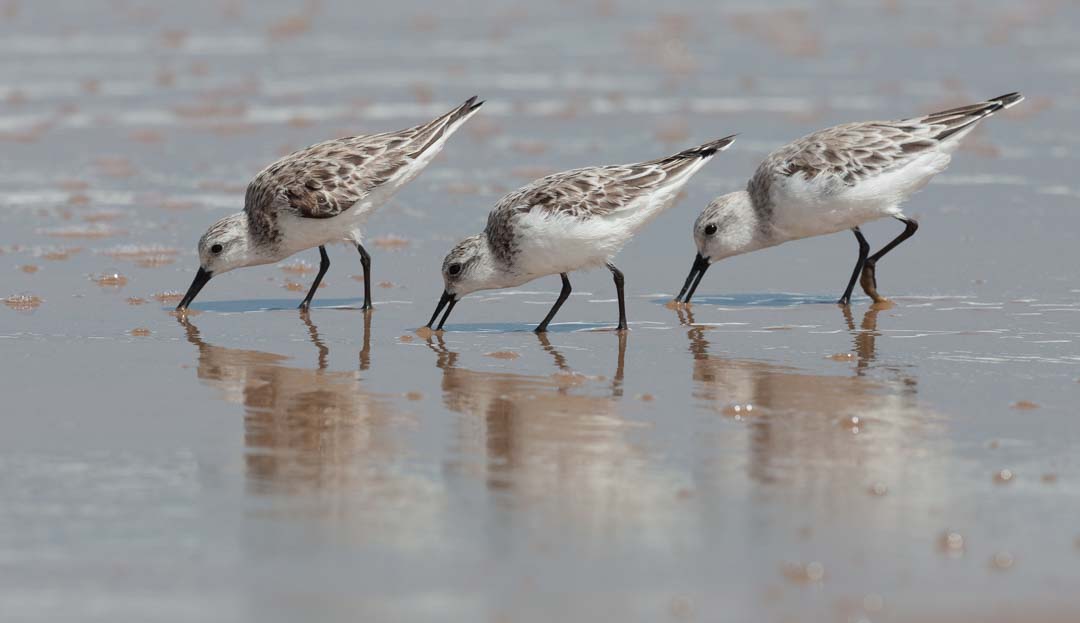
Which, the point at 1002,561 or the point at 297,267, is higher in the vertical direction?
the point at 297,267

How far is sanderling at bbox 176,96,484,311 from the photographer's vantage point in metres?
11.9

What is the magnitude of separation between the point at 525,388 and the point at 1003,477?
2989 millimetres

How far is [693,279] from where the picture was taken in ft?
40.6

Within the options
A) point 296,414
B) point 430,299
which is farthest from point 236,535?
point 430,299

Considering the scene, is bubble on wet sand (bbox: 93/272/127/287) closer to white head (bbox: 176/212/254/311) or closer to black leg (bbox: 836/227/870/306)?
white head (bbox: 176/212/254/311)

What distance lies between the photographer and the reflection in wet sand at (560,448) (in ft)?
22.8

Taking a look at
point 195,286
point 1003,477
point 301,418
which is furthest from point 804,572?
point 195,286

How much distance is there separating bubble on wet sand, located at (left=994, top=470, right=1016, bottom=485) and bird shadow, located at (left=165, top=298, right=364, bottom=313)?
232 inches

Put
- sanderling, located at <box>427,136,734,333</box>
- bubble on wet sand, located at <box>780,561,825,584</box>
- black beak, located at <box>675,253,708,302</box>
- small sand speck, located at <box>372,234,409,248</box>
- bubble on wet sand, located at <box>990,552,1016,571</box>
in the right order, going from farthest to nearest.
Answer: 1. small sand speck, located at <box>372,234,409,248</box>
2. black beak, located at <box>675,253,708,302</box>
3. sanderling, located at <box>427,136,734,333</box>
4. bubble on wet sand, located at <box>990,552,1016,571</box>
5. bubble on wet sand, located at <box>780,561,825,584</box>

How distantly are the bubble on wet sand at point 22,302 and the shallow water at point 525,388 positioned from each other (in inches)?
4.0

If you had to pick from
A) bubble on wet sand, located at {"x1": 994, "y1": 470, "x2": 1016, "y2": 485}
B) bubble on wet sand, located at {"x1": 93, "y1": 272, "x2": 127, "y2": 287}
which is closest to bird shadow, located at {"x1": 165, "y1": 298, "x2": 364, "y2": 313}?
bubble on wet sand, located at {"x1": 93, "y1": 272, "x2": 127, "y2": 287}

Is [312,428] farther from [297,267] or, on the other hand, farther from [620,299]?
[297,267]

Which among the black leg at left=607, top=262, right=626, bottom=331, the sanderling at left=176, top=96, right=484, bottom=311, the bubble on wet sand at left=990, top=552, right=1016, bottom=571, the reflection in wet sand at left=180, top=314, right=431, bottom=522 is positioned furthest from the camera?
the sanderling at left=176, top=96, right=484, bottom=311

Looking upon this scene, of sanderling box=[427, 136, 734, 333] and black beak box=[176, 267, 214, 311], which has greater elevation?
sanderling box=[427, 136, 734, 333]
